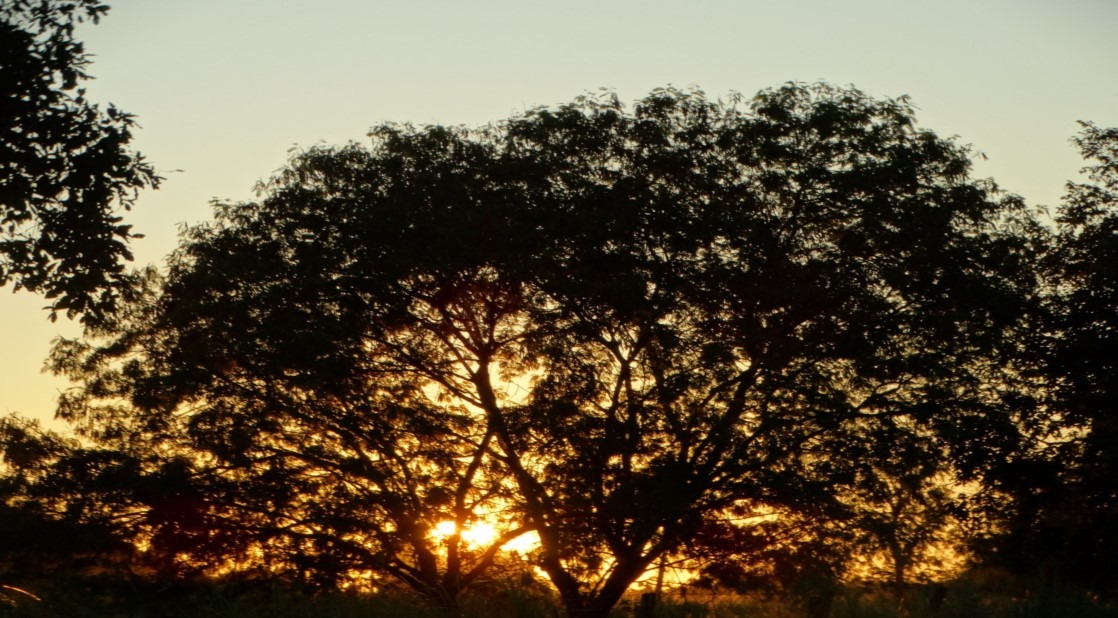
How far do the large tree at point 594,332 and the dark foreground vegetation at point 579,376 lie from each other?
60 mm

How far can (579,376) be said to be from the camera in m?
22.9

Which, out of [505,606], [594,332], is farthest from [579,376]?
[505,606]

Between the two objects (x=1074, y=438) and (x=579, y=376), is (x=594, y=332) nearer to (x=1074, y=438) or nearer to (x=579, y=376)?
(x=579, y=376)

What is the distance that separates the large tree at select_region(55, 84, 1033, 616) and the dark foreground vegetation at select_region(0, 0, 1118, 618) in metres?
0.06

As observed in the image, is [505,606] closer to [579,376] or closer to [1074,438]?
[579,376]

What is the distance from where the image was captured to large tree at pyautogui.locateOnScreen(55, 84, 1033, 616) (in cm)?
2283

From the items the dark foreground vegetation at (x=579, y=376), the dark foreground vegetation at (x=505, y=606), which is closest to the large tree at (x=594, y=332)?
the dark foreground vegetation at (x=579, y=376)

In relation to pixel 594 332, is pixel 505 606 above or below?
below

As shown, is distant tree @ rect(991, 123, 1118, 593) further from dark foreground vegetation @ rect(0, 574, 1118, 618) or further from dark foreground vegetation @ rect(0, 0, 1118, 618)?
dark foreground vegetation @ rect(0, 574, 1118, 618)

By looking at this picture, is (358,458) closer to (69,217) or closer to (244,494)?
(244,494)

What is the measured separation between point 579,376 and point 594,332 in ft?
2.97

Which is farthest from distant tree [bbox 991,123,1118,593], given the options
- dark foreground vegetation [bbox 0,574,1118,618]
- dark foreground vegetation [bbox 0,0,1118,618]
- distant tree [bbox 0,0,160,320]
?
distant tree [bbox 0,0,160,320]

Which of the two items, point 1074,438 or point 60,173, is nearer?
point 60,173

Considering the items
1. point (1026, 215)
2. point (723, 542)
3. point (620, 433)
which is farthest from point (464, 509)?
point (1026, 215)
